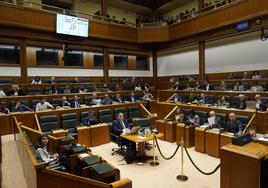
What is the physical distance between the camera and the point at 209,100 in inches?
308

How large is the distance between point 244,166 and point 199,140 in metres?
3.24

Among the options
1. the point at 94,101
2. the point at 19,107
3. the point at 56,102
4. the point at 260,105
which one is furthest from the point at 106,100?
the point at 260,105

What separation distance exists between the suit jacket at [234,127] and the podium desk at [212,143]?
389mm

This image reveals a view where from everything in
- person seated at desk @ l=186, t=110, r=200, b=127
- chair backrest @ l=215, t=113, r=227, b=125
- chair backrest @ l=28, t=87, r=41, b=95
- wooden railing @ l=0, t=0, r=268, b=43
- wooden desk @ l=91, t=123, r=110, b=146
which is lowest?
wooden desk @ l=91, t=123, r=110, b=146

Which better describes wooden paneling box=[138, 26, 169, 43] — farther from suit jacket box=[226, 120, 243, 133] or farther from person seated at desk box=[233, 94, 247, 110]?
suit jacket box=[226, 120, 243, 133]

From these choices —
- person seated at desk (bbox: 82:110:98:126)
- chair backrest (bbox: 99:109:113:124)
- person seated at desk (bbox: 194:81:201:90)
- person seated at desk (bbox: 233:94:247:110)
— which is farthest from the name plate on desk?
person seated at desk (bbox: 194:81:201:90)

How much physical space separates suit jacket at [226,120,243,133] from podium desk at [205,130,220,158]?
39 centimetres

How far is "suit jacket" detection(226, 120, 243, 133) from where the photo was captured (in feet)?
16.5

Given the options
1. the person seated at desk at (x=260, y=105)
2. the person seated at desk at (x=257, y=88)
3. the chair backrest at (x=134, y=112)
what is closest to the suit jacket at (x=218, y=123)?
the person seated at desk at (x=260, y=105)

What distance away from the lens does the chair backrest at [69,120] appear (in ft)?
20.2

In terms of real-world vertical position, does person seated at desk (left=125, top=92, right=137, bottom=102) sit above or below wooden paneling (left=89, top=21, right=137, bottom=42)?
below

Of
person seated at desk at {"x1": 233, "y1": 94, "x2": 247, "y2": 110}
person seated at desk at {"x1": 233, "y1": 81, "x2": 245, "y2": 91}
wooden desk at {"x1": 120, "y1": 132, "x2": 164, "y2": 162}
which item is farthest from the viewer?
person seated at desk at {"x1": 233, "y1": 81, "x2": 245, "y2": 91}

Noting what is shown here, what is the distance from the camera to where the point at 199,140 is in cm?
533

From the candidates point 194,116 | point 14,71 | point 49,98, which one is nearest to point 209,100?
point 194,116
